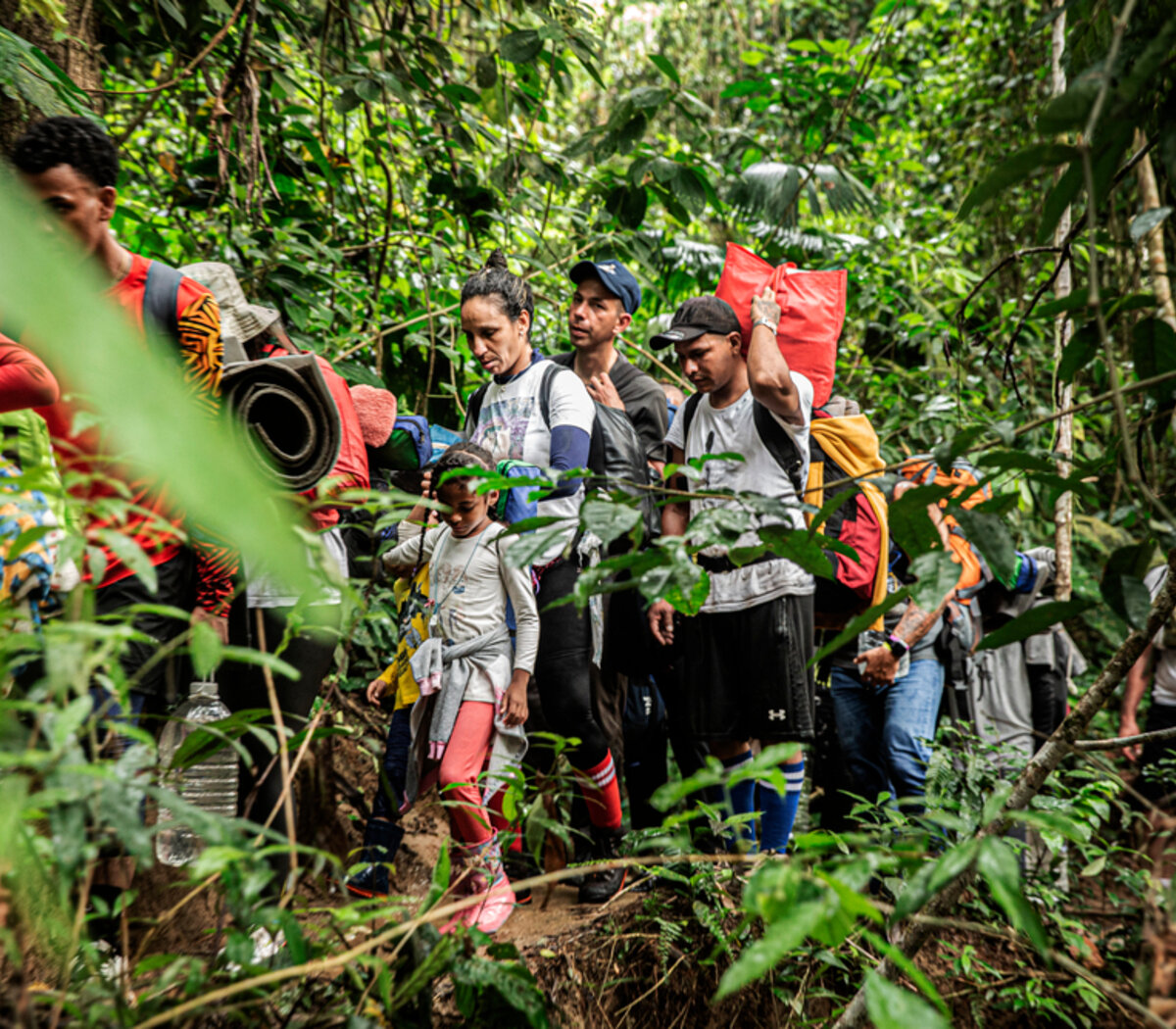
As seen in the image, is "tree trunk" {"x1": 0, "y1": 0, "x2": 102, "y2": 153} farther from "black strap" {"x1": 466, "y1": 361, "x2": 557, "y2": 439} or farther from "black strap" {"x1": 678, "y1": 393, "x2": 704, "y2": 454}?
"black strap" {"x1": 678, "y1": 393, "x2": 704, "y2": 454}

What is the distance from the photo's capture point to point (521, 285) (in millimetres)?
3475

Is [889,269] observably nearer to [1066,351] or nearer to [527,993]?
[1066,351]

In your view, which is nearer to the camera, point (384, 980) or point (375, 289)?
point (384, 980)

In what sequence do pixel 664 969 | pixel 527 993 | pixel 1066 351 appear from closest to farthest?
1. pixel 527 993
2. pixel 1066 351
3. pixel 664 969

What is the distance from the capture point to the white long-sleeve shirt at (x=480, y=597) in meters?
3.15

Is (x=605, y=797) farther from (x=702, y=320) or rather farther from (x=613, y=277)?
Result: (x=613, y=277)

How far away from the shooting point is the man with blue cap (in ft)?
12.7

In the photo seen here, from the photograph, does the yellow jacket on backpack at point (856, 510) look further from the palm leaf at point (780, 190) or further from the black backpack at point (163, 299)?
the black backpack at point (163, 299)

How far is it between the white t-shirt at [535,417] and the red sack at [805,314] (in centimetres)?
75

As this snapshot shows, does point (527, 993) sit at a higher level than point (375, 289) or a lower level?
lower

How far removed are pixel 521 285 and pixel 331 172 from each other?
5.69 ft

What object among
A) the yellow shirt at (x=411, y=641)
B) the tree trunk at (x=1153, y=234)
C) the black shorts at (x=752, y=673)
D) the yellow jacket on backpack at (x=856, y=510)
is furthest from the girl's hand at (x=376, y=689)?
the tree trunk at (x=1153, y=234)

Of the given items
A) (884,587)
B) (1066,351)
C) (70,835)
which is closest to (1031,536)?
(884,587)

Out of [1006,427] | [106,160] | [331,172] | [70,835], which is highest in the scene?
[331,172]
